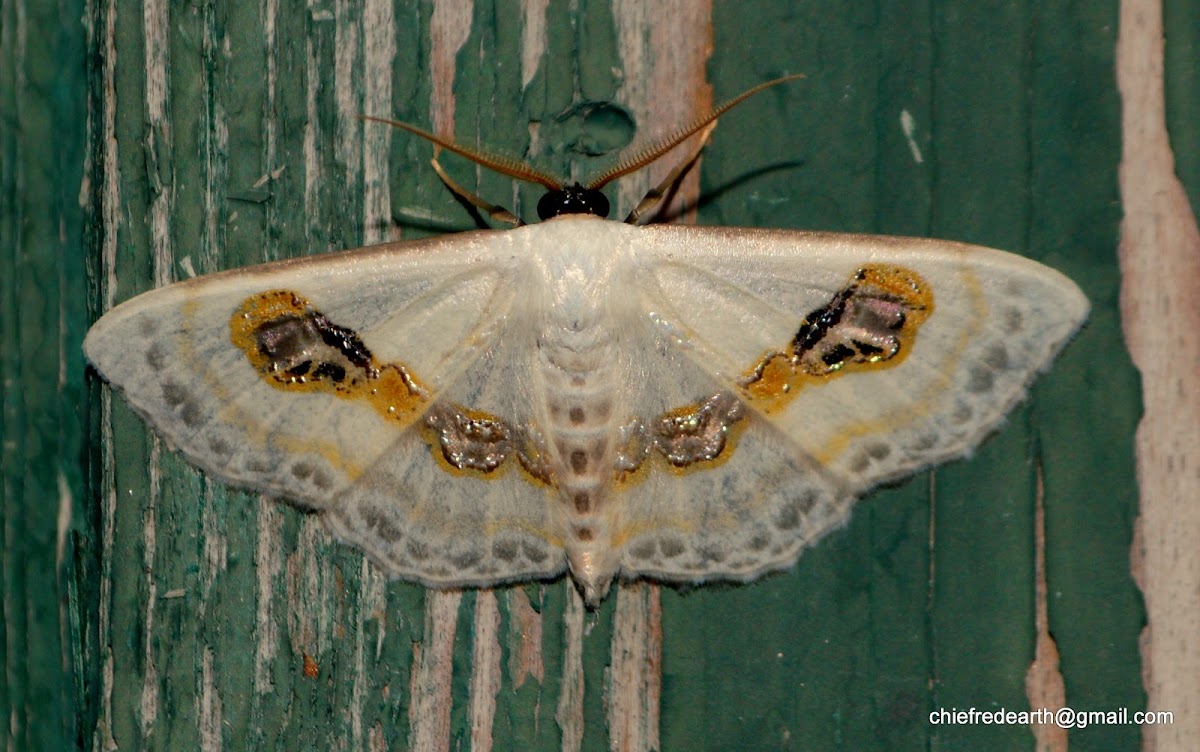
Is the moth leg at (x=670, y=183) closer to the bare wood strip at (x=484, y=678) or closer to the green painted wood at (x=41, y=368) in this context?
the bare wood strip at (x=484, y=678)

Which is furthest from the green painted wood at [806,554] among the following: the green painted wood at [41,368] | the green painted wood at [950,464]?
the green painted wood at [41,368]

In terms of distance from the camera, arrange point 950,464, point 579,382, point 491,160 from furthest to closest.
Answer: point 579,382
point 491,160
point 950,464

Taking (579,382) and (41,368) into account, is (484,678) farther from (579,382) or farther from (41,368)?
(41,368)

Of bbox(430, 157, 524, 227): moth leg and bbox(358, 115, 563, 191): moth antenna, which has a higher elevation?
bbox(358, 115, 563, 191): moth antenna

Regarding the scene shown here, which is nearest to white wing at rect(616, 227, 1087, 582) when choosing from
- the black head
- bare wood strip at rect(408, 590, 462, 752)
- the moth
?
the moth

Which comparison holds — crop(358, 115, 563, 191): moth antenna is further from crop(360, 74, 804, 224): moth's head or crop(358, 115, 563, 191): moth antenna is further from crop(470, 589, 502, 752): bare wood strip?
crop(470, 589, 502, 752): bare wood strip

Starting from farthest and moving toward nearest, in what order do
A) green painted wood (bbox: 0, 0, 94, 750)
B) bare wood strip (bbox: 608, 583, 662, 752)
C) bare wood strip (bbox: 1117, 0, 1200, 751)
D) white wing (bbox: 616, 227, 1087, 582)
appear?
green painted wood (bbox: 0, 0, 94, 750) < bare wood strip (bbox: 608, 583, 662, 752) < white wing (bbox: 616, 227, 1087, 582) < bare wood strip (bbox: 1117, 0, 1200, 751)

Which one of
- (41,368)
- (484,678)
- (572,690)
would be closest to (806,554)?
(572,690)
